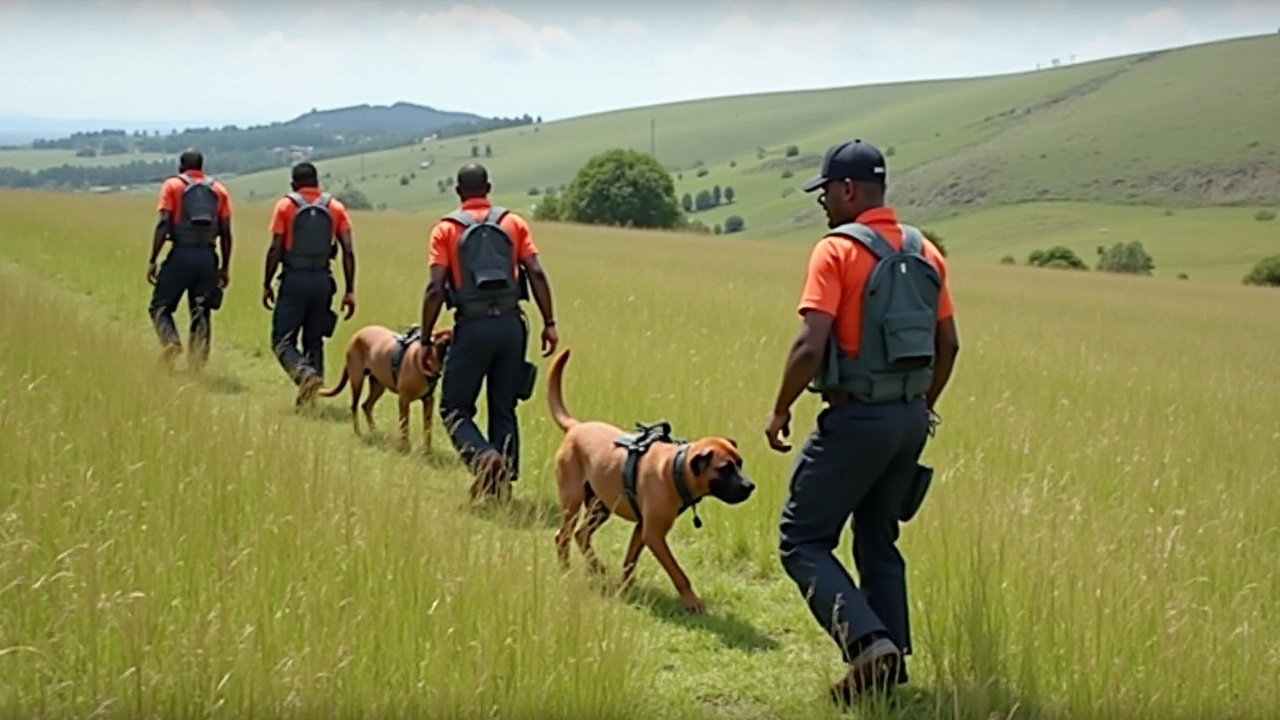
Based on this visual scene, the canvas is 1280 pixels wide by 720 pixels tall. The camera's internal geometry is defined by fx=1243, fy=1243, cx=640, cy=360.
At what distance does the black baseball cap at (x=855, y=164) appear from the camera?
4879mm

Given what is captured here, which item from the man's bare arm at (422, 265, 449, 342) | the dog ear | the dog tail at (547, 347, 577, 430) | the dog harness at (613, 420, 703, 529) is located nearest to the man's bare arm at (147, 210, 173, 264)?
the man's bare arm at (422, 265, 449, 342)

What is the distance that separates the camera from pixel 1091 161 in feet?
272

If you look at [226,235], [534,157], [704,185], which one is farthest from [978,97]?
[226,235]

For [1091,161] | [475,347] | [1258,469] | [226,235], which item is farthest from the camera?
[1091,161]

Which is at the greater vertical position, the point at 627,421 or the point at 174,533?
the point at 174,533

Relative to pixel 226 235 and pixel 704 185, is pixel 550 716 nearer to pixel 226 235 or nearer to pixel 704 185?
pixel 226 235

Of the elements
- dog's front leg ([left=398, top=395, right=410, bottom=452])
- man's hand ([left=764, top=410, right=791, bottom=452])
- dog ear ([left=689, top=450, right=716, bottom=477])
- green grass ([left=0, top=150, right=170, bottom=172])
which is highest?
green grass ([left=0, top=150, right=170, bottom=172])

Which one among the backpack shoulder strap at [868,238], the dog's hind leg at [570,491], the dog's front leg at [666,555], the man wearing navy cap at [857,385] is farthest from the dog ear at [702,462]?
the backpack shoulder strap at [868,238]

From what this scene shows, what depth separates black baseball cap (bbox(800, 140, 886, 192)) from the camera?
488cm

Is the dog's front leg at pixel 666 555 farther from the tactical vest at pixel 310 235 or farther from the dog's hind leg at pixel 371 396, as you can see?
the tactical vest at pixel 310 235

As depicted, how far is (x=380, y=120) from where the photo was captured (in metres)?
84.8

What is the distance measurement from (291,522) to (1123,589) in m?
3.51

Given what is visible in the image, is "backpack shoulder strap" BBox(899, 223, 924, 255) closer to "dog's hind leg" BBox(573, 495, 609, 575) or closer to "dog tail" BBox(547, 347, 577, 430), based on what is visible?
"dog's hind leg" BBox(573, 495, 609, 575)

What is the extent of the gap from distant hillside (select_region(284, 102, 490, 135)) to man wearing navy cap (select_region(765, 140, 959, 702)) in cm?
5097
